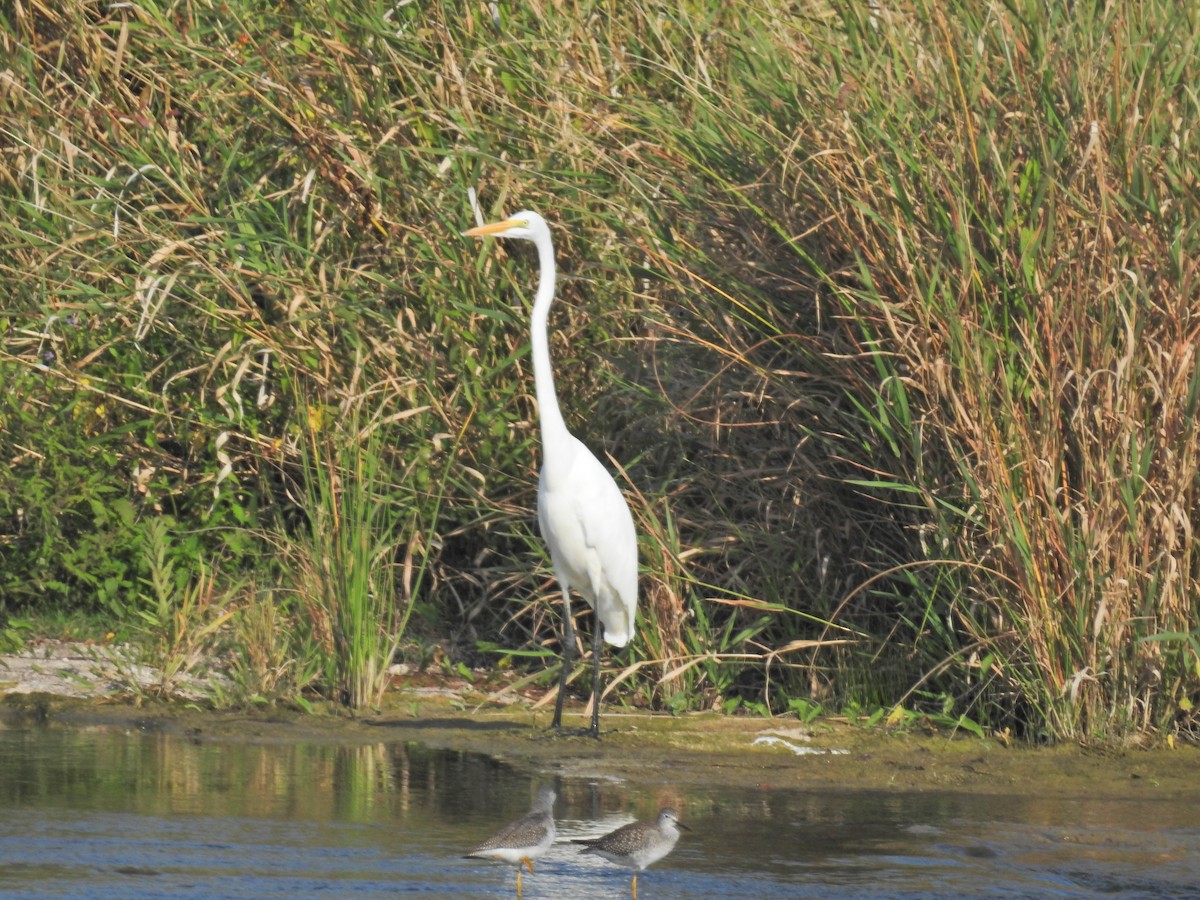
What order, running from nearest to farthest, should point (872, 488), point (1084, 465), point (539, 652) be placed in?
point (1084, 465)
point (872, 488)
point (539, 652)

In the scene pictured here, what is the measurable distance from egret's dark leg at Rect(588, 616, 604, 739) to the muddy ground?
4 cm

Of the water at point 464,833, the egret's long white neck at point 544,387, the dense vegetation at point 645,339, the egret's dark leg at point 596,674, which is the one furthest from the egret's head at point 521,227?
the water at point 464,833

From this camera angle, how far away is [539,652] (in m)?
6.77

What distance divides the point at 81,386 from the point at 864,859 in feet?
14.3

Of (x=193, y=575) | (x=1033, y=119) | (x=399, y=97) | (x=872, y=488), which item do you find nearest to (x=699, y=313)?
(x=872, y=488)

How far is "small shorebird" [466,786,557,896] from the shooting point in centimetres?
400

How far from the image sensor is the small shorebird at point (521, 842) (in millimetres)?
3996

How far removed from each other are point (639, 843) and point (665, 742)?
190cm

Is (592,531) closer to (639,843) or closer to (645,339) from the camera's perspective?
(645,339)

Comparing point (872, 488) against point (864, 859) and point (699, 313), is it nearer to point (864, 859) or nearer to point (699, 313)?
point (699, 313)

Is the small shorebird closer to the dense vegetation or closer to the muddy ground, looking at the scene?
the muddy ground

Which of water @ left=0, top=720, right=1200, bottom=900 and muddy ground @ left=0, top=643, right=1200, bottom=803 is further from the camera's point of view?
muddy ground @ left=0, top=643, right=1200, bottom=803

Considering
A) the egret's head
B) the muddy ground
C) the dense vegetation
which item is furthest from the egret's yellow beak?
the muddy ground

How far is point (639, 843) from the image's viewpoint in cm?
396
